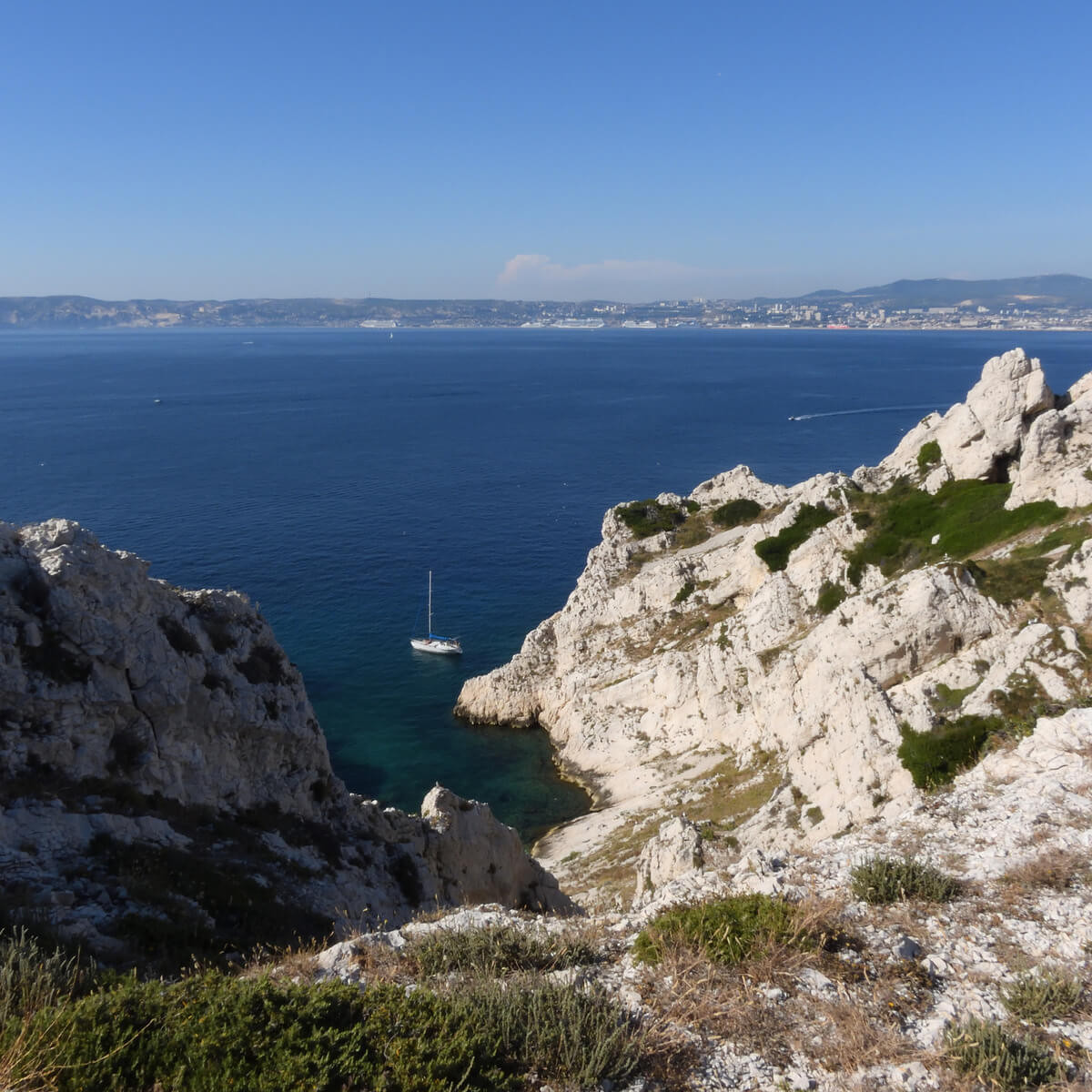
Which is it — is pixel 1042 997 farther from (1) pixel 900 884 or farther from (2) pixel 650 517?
Answer: (2) pixel 650 517

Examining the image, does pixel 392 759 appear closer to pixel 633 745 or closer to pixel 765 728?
pixel 633 745

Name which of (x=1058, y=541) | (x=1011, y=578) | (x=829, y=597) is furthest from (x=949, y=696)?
(x=829, y=597)

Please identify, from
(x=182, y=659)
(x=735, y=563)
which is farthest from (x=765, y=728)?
(x=182, y=659)

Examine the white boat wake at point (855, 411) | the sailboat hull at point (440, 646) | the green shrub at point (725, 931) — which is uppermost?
the white boat wake at point (855, 411)

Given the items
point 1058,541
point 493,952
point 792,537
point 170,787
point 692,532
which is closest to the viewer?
point 493,952

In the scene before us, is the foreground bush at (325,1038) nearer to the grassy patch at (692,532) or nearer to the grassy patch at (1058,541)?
the grassy patch at (1058,541)

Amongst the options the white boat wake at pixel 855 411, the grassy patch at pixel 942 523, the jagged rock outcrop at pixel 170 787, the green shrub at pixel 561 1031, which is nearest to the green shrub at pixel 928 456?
the grassy patch at pixel 942 523

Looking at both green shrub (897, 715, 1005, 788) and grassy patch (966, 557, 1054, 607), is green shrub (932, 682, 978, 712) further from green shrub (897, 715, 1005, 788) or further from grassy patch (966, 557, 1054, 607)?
grassy patch (966, 557, 1054, 607)

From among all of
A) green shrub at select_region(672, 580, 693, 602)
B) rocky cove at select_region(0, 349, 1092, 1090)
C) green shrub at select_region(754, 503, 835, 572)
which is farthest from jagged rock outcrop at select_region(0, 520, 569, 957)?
green shrub at select_region(672, 580, 693, 602)
